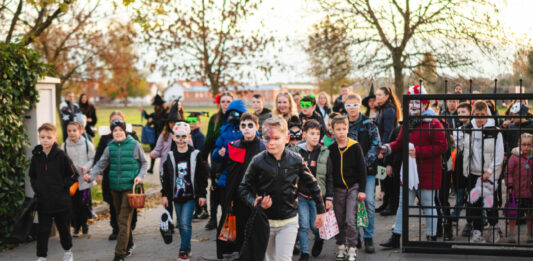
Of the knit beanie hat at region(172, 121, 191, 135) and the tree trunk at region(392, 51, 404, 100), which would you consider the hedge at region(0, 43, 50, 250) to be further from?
the tree trunk at region(392, 51, 404, 100)

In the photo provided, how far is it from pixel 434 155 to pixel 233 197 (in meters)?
2.47

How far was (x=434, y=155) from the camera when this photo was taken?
6594mm

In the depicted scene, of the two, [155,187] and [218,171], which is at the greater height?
[218,171]

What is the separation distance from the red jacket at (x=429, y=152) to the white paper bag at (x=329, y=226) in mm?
1284

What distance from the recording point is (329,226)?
6117 mm

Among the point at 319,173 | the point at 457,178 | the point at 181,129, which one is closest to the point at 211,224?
the point at 181,129

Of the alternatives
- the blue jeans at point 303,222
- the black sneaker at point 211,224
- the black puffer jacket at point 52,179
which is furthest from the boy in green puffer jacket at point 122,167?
the blue jeans at point 303,222

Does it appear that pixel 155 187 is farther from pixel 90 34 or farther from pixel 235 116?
pixel 90 34

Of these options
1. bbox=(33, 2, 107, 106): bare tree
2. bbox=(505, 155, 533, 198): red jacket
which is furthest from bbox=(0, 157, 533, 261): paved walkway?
bbox=(33, 2, 107, 106): bare tree

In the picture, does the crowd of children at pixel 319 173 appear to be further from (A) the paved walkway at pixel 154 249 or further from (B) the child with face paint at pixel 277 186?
(B) the child with face paint at pixel 277 186

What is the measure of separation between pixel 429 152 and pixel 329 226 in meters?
1.56

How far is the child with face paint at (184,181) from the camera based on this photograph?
21.4 feet

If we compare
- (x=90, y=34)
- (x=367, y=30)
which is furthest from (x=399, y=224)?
(x=90, y=34)

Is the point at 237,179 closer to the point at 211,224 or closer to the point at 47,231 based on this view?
the point at 211,224
